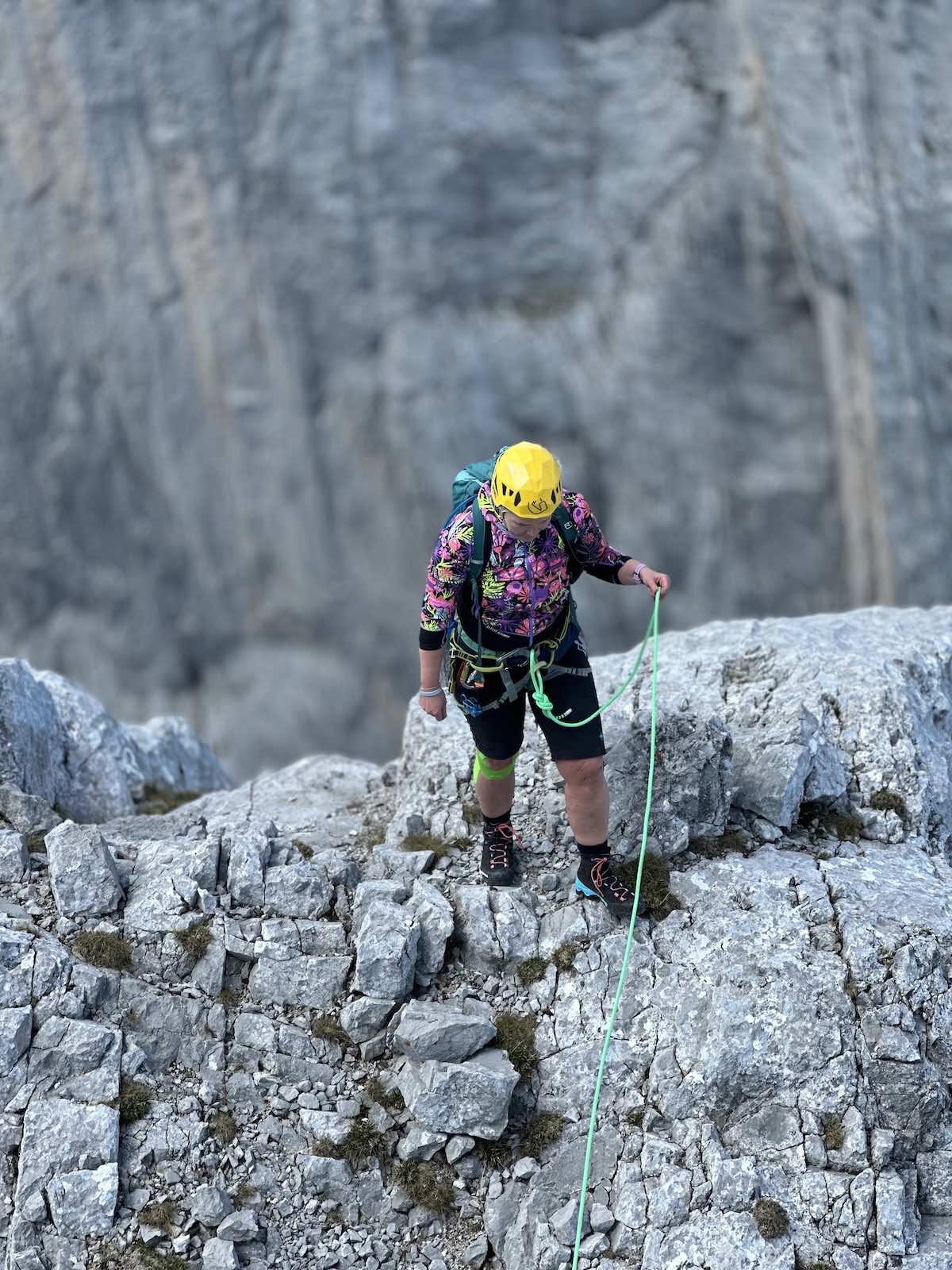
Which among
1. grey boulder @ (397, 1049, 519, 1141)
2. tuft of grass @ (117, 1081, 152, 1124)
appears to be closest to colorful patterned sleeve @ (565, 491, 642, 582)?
grey boulder @ (397, 1049, 519, 1141)

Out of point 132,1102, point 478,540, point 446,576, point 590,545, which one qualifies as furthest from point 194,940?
point 590,545

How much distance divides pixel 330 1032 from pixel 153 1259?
1494 mm

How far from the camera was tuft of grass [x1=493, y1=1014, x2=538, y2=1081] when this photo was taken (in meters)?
6.53

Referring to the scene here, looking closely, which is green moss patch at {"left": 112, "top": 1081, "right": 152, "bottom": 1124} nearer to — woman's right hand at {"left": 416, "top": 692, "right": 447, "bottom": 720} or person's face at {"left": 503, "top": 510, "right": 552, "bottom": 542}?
woman's right hand at {"left": 416, "top": 692, "right": 447, "bottom": 720}

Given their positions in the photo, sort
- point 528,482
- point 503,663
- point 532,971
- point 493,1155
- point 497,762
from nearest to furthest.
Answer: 1. point 528,482
2. point 493,1155
3. point 503,663
4. point 532,971
5. point 497,762

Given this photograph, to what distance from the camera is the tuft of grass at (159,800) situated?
9.80 m

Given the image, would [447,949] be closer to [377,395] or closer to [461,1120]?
[461,1120]

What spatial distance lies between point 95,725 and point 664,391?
21.4 m

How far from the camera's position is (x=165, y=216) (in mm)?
27250

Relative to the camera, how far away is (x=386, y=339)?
28.7 metres

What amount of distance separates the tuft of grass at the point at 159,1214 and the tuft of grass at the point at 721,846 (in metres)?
3.82

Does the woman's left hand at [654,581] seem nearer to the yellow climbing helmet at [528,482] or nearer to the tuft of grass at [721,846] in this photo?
the yellow climbing helmet at [528,482]

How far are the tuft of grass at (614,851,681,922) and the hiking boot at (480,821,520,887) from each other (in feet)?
2.36

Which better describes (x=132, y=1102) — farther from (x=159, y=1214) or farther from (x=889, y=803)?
(x=889, y=803)
